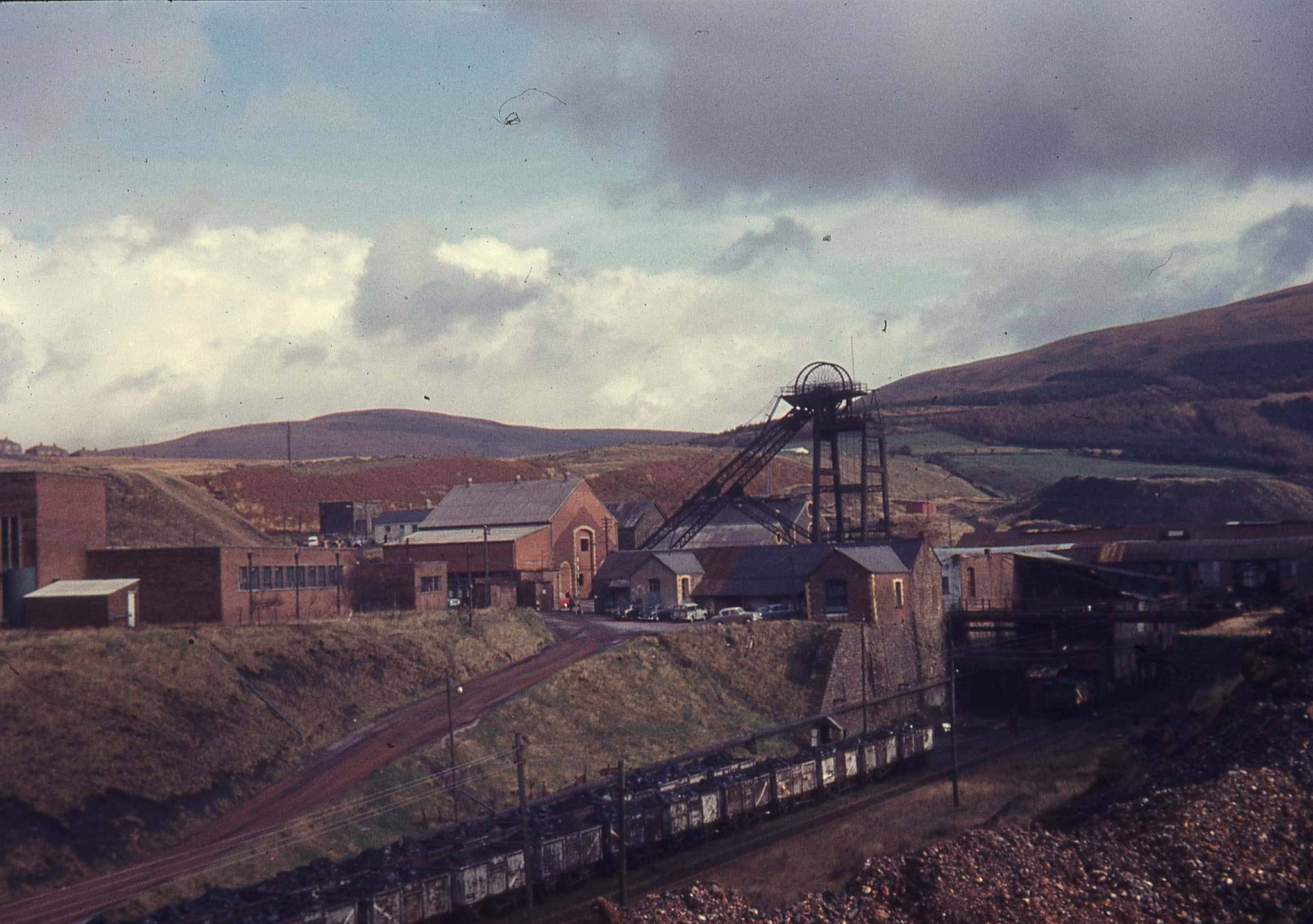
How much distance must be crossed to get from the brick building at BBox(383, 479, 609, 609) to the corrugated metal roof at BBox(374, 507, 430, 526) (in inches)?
361

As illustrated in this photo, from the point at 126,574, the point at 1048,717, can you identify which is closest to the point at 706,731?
the point at 1048,717

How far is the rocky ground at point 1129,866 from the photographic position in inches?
878

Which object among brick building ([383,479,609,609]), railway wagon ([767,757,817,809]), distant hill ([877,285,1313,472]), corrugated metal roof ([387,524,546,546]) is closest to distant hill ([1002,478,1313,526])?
distant hill ([877,285,1313,472])

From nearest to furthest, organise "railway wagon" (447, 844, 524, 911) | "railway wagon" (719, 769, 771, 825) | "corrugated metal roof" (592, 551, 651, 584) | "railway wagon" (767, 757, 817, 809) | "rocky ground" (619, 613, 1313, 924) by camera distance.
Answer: "rocky ground" (619, 613, 1313, 924) < "railway wagon" (447, 844, 524, 911) < "railway wagon" (719, 769, 771, 825) < "railway wagon" (767, 757, 817, 809) < "corrugated metal roof" (592, 551, 651, 584)

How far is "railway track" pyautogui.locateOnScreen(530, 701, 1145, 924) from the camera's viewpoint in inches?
1133

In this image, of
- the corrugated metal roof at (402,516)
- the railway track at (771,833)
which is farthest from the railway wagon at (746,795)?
the corrugated metal roof at (402,516)

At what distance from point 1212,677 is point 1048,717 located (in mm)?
8164

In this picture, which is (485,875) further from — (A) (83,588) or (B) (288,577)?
(B) (288,577)

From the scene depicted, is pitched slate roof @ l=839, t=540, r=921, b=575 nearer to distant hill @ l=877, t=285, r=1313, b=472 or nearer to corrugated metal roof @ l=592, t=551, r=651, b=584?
corrugated metal roof @ l=592, t=551, r=651, b=584

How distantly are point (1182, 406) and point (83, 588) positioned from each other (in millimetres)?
142649

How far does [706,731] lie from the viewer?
50531mm

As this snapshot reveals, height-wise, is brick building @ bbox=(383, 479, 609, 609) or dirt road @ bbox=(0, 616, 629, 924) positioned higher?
Answer: brick building @ bbox=(383, 479, 609, 609)

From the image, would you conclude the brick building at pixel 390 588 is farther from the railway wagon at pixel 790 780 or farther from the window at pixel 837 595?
the railway wagon at pixel 790 780

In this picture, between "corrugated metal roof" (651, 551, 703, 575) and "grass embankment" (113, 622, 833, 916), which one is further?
"corrugated metal roof" (651, 551, 703, 575)
